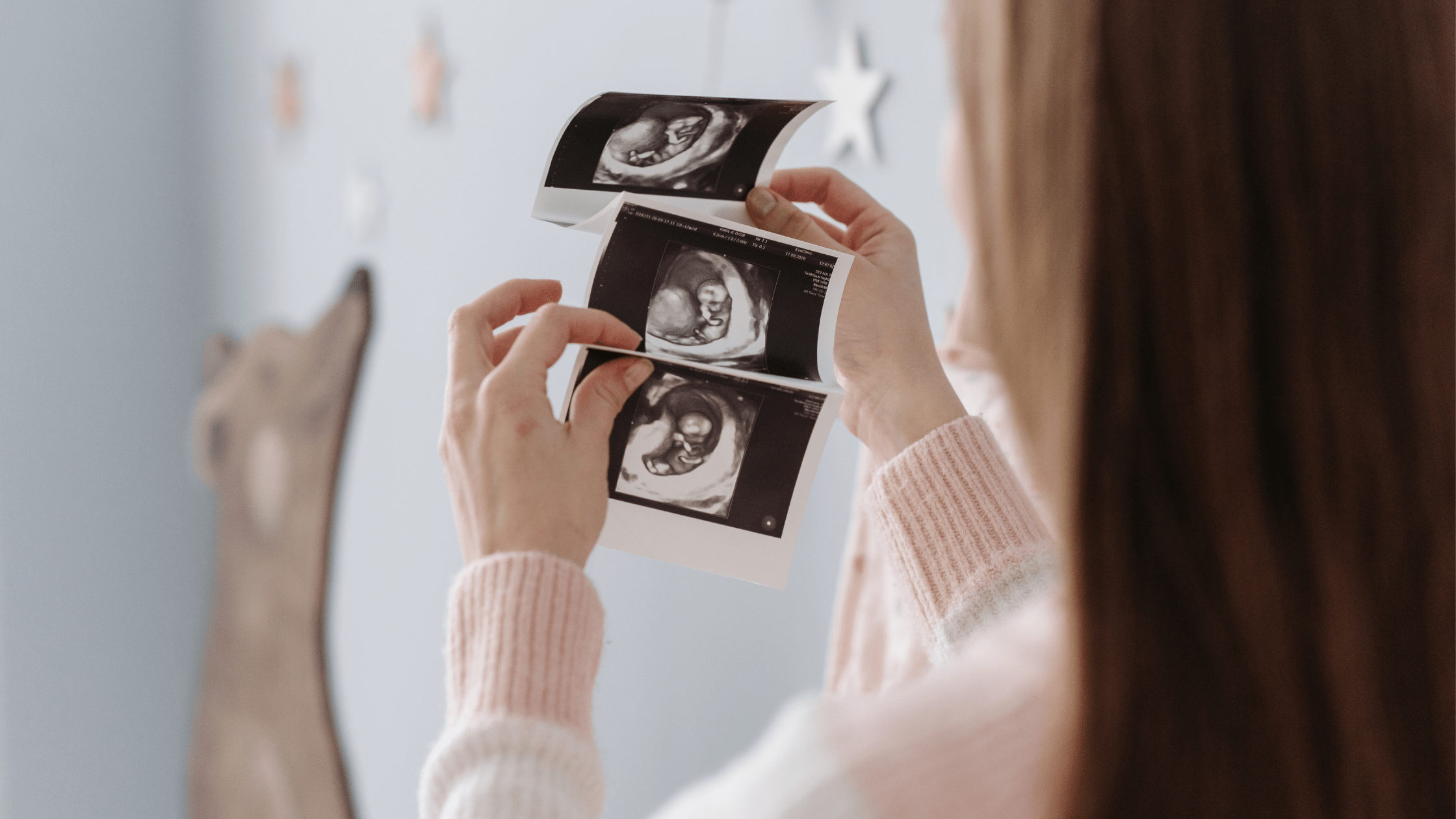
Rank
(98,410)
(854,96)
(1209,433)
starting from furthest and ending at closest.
Answer: (98,410)
(854,96)
(1209,433)

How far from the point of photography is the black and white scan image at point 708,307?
2.13 feet

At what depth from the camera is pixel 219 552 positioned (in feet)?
5.97

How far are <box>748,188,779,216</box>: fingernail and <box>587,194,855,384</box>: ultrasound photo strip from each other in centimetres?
3

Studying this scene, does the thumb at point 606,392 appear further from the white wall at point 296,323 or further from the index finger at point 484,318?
the white wall at point 296,323

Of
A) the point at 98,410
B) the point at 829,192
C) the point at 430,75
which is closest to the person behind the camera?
the point at 829,192

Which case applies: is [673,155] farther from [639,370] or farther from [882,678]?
[882,678]

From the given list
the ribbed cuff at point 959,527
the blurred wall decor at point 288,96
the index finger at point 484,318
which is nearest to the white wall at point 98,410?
the blurred wall decor at point 288,96

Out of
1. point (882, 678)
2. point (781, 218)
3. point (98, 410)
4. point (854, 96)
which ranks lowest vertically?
point (98, 410)

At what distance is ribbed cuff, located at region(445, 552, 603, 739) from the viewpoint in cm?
48

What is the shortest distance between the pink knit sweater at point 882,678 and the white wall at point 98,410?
152cm

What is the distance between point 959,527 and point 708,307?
220 mm

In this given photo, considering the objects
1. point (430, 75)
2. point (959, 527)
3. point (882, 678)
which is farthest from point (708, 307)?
point (430, 75)

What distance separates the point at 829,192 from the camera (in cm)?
74

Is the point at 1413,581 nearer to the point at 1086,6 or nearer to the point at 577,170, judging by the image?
the point at 1086,6
